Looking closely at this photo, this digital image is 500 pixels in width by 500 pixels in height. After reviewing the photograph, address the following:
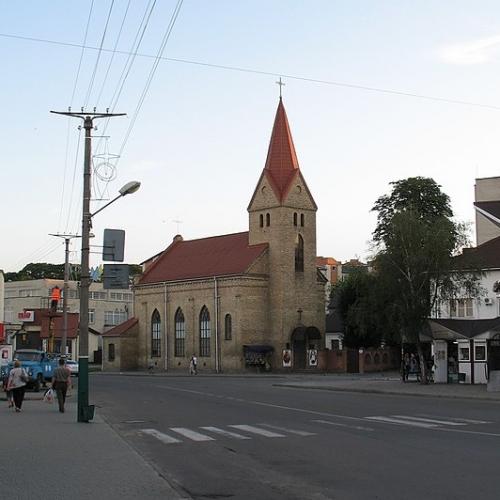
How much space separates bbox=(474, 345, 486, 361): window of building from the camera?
4198 centimetres

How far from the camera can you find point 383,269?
4334 cm

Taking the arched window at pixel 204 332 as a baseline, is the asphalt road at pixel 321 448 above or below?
below

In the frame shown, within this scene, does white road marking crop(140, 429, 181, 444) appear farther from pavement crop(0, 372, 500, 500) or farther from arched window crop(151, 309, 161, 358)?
arched window crop(151, 309, 161, 358)

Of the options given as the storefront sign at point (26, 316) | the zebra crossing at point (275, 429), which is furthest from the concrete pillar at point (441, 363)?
the storefront sign at point (26, 316)

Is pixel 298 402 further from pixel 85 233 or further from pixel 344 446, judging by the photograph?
pixel 344 446

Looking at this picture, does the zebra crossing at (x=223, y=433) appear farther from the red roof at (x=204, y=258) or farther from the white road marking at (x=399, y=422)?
the red roof at (x=204, y=258)

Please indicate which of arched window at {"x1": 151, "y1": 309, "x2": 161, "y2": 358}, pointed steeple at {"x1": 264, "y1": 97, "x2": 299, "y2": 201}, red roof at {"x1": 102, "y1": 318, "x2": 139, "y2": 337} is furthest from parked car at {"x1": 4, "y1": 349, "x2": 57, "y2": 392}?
red roof at {"x1": 102, "y1": 318, "x2": 139, "y2": 337}

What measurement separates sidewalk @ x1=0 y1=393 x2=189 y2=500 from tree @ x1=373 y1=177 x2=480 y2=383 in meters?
23.9

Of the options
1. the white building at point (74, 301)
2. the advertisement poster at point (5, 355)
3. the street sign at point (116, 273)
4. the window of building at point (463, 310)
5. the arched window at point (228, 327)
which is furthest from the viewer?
the white building at point (74, 301)

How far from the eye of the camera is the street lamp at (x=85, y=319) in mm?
23281

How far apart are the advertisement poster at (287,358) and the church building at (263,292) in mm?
89

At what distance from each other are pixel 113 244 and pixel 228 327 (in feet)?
170

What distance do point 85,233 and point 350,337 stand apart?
57.1 m

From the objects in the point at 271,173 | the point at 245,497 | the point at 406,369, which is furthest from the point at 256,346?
the point at 245,497
